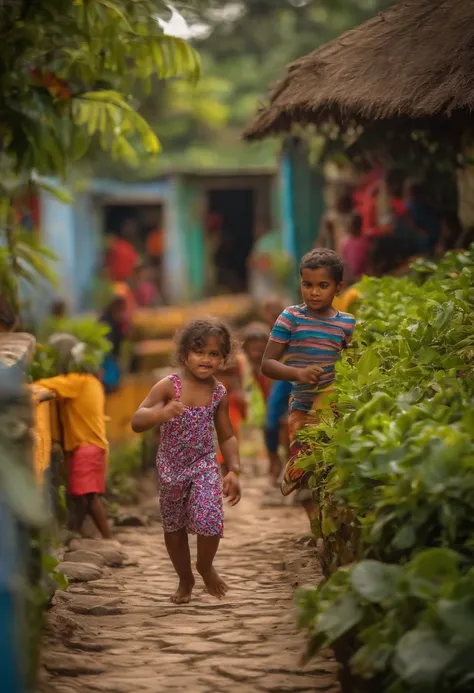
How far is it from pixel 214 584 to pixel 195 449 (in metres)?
0.66

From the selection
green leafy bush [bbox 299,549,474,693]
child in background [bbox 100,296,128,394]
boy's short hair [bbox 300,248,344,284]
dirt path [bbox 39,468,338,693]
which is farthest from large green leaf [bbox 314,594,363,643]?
child in background [bbox 100,296,128,394]

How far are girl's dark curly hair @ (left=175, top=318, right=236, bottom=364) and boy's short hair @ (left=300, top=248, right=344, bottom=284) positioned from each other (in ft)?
2.16

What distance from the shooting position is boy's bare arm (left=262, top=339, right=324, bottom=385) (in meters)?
5.70

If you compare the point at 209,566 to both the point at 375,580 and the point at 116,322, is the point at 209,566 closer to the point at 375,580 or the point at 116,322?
the point at 375,580

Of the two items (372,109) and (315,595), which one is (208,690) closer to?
(315,595)

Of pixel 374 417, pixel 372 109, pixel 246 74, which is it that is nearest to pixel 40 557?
pixel 374 417

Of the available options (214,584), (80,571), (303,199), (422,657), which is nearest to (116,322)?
(303,199)

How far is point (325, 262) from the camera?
589cm

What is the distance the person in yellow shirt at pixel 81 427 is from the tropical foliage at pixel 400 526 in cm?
234

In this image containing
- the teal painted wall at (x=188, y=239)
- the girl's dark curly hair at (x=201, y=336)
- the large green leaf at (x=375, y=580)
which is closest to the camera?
the large green leaf at (x=375, y=580)

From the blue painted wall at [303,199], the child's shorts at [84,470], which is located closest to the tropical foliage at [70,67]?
the child's shorts at [84,470]

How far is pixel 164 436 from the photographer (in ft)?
18.0

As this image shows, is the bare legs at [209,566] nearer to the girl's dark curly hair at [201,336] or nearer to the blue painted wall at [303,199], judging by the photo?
the girl's dark curly hair at [201,336]

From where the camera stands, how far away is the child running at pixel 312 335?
5906 mm
